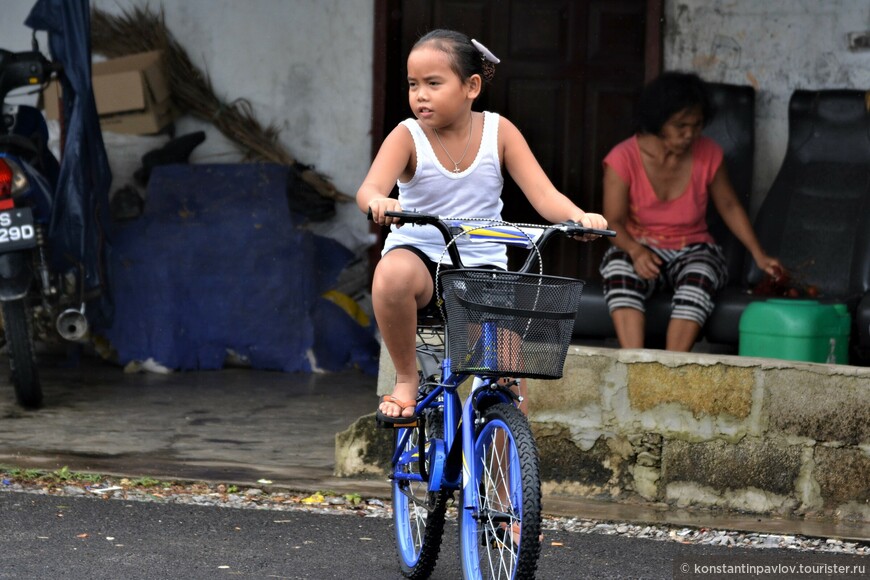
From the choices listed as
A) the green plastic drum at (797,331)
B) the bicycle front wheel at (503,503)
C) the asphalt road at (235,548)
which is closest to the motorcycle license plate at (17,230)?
the asphalt road at (235,548)

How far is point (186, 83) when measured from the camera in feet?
30.1

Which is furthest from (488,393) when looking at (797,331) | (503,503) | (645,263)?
(645,263)

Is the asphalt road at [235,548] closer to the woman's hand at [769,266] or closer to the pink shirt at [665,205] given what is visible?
the woman's hand at [769,266]

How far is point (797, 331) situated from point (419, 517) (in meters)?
2.44

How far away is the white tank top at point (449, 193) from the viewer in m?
4.21

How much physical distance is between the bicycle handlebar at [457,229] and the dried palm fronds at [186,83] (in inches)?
210

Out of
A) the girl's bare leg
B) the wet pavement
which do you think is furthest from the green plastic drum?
the girl's bare leg

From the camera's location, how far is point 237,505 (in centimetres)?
551

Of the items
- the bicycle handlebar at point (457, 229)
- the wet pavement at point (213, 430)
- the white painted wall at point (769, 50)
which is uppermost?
the white painted wall at point (769, 50)

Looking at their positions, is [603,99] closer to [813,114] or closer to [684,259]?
[813,114]

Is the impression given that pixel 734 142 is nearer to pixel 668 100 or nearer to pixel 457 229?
pixel 668 100

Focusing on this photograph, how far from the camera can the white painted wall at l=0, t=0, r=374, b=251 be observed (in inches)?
362

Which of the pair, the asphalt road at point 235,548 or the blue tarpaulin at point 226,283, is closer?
the asphalt road at point 235,548

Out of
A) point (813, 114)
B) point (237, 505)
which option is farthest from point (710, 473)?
point (813, 114)
